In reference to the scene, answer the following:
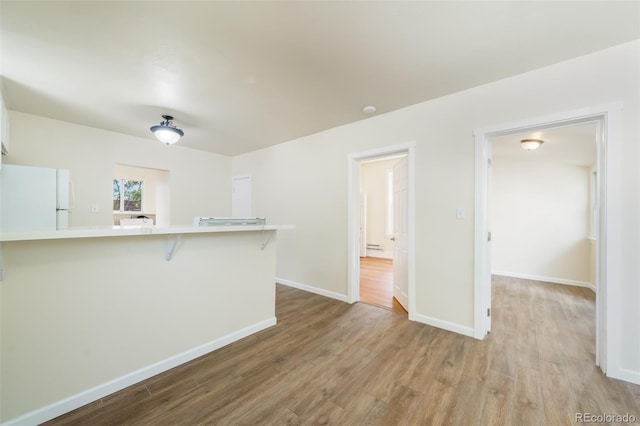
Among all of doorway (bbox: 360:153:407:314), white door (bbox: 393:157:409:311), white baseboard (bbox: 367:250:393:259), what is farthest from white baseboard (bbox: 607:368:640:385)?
white baseboard (bbox: 367:250:393:259)

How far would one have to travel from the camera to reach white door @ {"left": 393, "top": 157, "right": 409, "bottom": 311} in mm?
3189

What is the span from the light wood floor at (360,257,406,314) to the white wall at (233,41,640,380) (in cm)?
51

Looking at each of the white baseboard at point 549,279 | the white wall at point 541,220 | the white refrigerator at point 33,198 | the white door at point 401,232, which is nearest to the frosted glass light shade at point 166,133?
the white refrigerator at point 33,198

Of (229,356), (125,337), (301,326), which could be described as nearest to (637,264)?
(301,326)

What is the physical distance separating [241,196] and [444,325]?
4355 mm

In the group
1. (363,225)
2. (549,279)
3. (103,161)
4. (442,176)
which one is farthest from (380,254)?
(103,161)

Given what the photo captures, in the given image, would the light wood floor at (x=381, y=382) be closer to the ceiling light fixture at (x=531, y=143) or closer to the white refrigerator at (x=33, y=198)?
the white refrigerator at (x=33, y=198)

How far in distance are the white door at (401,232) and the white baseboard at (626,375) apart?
5.46 ft

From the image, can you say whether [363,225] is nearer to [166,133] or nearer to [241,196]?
[241,196]

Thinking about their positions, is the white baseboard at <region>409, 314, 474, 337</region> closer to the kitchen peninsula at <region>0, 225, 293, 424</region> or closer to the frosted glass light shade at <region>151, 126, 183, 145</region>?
the kitchen peninsula at <region>0, 225, 293, 424</region>

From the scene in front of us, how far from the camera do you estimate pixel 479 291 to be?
2.47 metres

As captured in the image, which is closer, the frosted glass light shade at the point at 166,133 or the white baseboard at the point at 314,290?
the frosted glass light shade at the point at 166,133

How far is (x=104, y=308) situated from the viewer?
168 centimetres

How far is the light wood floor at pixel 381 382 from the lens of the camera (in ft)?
5.01
